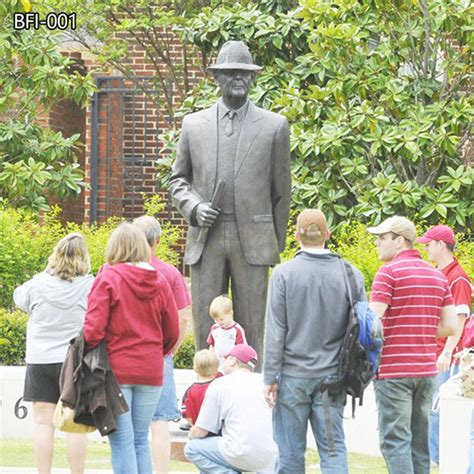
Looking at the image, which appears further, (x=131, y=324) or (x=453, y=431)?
(x=453, y=431)

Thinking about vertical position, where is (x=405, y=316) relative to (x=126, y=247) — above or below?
below

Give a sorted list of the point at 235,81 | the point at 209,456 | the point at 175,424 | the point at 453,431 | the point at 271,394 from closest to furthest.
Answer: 1. the point at 271,394
2. the point at 209,456
3. the point at 453,431
4. the point at 235,81
5. the point at 175,424

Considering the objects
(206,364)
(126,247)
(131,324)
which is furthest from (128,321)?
(206,364)

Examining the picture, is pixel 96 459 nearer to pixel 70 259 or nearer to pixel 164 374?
pixel 164 374

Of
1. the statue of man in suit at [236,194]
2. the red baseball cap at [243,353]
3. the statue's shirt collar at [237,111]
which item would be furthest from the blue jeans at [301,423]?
the statue's shirt collar at [237,111]

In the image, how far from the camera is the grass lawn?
1038cm

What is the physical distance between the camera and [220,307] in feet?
31.0

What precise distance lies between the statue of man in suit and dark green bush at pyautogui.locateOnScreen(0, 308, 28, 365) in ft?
10.5

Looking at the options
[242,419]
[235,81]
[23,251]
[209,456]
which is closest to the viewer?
[242,419]

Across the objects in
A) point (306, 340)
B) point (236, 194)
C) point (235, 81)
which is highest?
point (235, 81)

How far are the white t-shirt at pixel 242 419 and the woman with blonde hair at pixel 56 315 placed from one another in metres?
1.02

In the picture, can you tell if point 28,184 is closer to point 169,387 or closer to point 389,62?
point 389,62

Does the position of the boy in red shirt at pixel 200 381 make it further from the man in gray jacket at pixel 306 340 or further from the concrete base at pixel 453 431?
the concrete base at pixel 453 431

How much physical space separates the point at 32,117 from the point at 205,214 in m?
6.77
